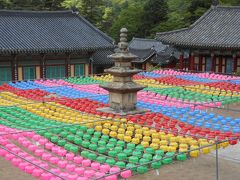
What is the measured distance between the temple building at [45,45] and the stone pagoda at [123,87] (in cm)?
1382

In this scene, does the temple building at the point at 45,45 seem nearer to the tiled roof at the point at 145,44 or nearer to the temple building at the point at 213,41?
the temple building at the point at 213,41

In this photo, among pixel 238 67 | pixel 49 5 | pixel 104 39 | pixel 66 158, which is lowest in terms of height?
pixel 66 158

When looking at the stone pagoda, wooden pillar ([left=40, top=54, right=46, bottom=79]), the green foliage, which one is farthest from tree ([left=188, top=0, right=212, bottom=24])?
the stone pagoda

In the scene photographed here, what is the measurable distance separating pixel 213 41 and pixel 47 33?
596 inches

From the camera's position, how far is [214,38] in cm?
3381

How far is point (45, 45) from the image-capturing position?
3158 centimetres

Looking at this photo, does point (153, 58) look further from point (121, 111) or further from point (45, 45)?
point (121, 111)

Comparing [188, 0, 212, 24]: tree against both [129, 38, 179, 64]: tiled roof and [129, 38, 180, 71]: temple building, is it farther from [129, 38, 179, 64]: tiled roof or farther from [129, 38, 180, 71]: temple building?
[129, 38, 180, 71]: temple building

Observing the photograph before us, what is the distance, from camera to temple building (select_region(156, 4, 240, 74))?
3309 cm

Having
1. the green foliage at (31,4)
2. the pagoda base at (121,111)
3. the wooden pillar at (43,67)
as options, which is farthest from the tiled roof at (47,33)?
the green foliage at (31,4)

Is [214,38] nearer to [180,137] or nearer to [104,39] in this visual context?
[104,39]

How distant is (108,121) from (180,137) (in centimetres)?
354

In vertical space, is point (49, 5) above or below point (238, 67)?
above

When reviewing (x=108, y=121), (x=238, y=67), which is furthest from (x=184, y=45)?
(x=108, y=121)
